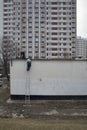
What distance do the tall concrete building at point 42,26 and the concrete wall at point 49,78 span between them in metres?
81.9

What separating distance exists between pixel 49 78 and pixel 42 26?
286 feet

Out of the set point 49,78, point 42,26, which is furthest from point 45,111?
point 42,26

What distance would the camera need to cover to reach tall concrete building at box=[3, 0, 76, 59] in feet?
371

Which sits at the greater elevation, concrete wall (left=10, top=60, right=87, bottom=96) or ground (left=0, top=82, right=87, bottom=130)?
concrete wall (left=10, top=60, right=87, bottom=96)

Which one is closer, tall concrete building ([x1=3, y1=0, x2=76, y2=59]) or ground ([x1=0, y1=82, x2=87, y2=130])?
ground ([x1=0, y1=82, x2=87, y2=130])

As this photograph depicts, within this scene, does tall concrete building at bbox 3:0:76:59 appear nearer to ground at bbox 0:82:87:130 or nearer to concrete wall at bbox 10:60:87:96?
concrete wall at bbox 10:60:87:96

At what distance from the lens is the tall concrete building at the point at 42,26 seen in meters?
113

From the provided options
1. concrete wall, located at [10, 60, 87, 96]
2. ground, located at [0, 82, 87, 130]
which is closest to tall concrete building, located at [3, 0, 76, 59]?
concrete wall, located at [10, 60, 87, 96]

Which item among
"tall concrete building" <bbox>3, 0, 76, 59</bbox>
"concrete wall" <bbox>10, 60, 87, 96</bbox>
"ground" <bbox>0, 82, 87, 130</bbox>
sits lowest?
"ground" <bbox>0, 82, 87, 130</bbox>

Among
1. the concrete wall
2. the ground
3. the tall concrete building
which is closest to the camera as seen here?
the ground

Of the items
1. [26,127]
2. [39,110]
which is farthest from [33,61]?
[26,127]

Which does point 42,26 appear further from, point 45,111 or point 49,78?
point 45,111

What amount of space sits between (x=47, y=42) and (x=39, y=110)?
8916 cm

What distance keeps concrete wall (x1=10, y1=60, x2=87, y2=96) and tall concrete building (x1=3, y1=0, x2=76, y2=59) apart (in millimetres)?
81906
